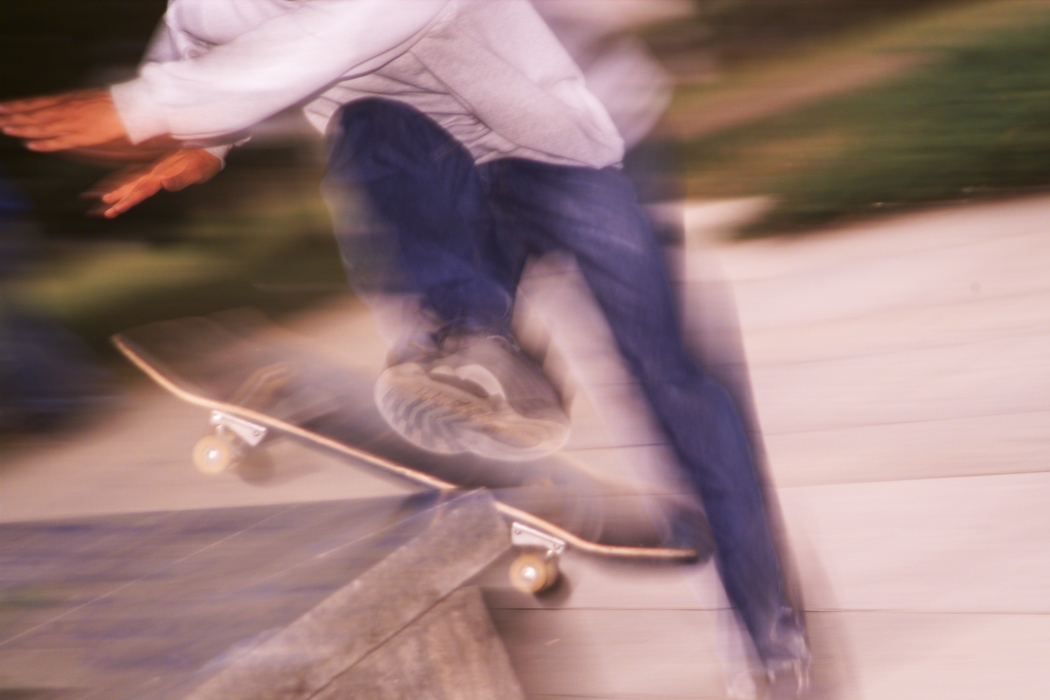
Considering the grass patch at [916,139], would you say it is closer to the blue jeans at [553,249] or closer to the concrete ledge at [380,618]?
the blue jeans at [553,249]

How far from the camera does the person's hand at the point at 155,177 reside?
1419 millimetres

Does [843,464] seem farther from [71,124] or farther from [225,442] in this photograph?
[71,124]

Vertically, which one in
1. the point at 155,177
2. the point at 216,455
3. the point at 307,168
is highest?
the point at 155,177

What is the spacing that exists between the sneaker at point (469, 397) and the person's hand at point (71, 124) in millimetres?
483

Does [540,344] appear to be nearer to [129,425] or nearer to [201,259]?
[129,425]

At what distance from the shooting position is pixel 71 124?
4.09 ft

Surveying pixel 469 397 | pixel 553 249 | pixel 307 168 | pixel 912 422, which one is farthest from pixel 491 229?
pixel 307 168

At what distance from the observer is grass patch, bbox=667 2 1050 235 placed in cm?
331

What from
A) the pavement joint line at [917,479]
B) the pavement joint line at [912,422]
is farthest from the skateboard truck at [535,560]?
the pavement joint line at [912,422]

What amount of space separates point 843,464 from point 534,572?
Answer: 0.71m

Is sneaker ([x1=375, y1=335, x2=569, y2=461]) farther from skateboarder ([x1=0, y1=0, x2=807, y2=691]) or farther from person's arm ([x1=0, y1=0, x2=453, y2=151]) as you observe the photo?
person's arm ([x1=0, y1=0, x2=453, y2=151])

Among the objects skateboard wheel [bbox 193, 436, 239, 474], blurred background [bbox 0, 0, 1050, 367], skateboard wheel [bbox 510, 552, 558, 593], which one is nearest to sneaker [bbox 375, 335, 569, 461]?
skateboard wheel [bbox 510, 552, 558, 593]

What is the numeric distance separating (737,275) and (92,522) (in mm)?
1967

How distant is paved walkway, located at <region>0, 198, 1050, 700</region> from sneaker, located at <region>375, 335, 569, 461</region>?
0.92 ft
